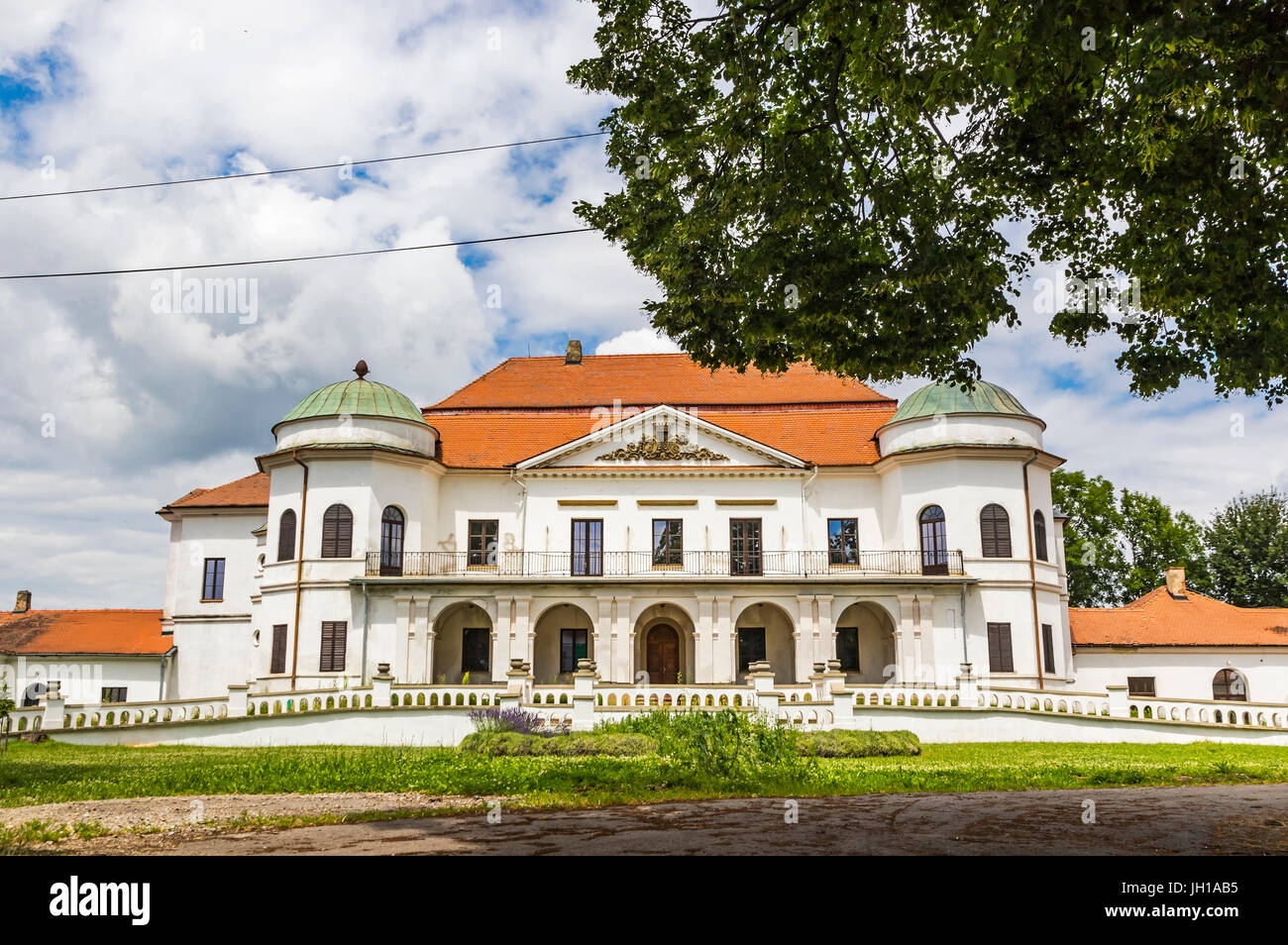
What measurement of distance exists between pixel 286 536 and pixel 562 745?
54.0 feet

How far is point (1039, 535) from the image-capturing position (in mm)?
30000

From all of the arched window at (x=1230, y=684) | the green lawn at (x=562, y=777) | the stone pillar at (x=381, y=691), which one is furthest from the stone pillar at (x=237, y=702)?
the arched window at (x=1230, y=684)

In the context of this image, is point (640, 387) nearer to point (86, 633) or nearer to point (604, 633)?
point (604, 633)

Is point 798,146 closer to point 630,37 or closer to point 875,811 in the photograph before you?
point 630,37

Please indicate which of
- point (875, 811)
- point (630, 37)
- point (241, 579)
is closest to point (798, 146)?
point (630, 37)

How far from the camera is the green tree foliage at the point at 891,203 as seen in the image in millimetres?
9453

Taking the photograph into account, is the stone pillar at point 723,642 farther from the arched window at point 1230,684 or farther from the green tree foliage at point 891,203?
the green tree foliage at point 891,203

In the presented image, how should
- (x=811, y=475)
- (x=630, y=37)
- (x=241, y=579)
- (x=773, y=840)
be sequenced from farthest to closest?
(x=241, y=579), (x=811, y=475), (x=630, y=37), (x=773, y=840)

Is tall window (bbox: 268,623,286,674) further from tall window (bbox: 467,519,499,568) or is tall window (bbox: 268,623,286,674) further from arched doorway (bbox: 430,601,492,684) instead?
tall window (bbox: 467,519,499,568)

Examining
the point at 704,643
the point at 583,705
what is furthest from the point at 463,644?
the point at 583,705

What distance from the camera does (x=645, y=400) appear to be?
3534 cm

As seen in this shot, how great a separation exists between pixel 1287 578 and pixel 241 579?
44.0 meters

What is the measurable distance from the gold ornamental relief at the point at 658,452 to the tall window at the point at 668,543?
6.78ft

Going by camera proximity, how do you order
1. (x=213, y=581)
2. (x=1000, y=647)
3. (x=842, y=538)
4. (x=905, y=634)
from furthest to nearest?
(x=213, y=581)
(x=842, y=538)
(x=905, y=634)
(x=1000, y=647)
